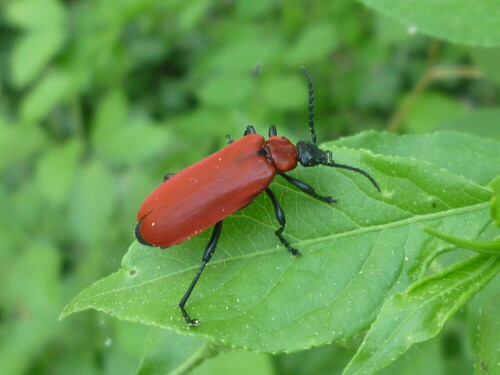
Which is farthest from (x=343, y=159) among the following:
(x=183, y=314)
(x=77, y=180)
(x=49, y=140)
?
(x=49, y=140)

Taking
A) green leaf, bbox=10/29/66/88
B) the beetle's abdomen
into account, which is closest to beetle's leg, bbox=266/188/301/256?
the beetle's abdomen

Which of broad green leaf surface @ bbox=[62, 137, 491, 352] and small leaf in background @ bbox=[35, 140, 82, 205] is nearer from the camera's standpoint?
broad green leaf surface @ bbox=[62, 137, 491, 352]

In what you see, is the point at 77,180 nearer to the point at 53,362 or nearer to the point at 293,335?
the point at 53,362

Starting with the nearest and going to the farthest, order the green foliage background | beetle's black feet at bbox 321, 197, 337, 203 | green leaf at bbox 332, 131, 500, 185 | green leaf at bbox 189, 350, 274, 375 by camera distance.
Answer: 1. beetle's black feet at bbox 321, 197, 337, 203
2. green leaf at bbox 332, 131, 500, 185
3. green leaf at bbox 189, 350, 274, 375
4. the green foliage background

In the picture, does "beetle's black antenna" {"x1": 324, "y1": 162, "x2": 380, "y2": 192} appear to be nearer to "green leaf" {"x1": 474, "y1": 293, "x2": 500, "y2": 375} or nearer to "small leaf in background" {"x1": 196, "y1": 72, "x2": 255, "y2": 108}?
"green leaf" {"x1": 474, "y1": 293, "x2": 500, "y2": 375}

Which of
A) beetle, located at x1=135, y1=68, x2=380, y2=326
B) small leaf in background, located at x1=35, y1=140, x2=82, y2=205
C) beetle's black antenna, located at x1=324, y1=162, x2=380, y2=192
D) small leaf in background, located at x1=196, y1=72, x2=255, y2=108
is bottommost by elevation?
small leaf in background, located at x1=35, y1=140, x2=82, y2=205

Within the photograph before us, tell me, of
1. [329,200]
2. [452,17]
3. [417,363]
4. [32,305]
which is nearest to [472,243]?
[329,200]

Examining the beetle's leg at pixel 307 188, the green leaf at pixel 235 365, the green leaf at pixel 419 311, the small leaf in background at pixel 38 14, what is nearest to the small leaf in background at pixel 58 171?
the small leaf in background at pixel 38 14
